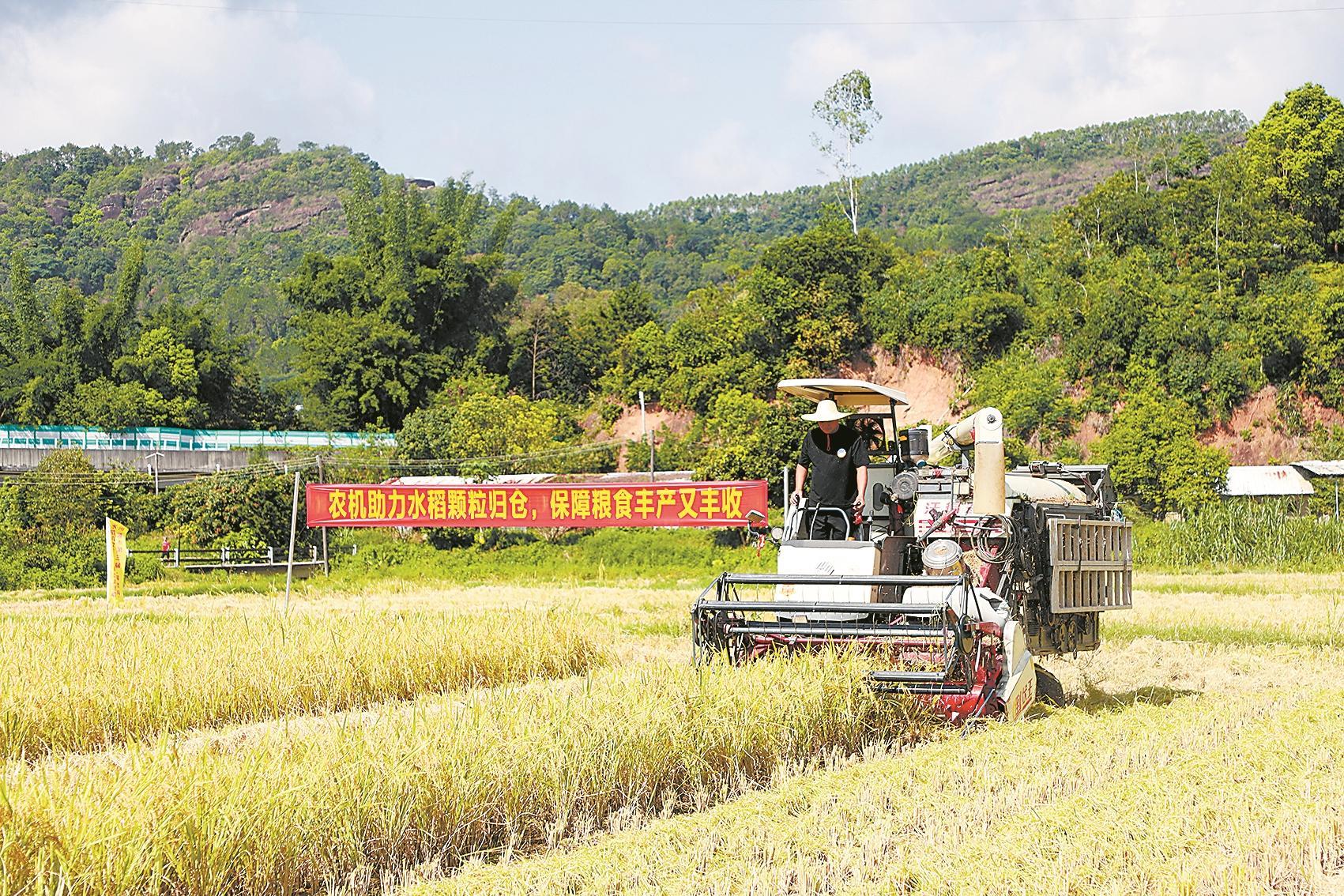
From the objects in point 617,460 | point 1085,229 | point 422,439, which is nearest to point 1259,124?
point 1085,229

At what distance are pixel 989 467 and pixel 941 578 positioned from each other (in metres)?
1.08

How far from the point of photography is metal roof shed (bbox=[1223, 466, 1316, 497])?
35.8 metres

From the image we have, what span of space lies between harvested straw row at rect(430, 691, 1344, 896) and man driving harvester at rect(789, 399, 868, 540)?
8.16ft

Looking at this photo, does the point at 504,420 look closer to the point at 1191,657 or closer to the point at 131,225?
the point at 1191,657

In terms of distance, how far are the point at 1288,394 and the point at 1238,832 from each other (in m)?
37.9

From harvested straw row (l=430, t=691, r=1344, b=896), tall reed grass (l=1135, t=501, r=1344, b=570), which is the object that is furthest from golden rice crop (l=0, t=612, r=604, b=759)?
tall reed grass (l=1135, t=501, r=1344, b=570)

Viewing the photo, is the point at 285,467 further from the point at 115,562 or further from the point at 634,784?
the point at 634,784

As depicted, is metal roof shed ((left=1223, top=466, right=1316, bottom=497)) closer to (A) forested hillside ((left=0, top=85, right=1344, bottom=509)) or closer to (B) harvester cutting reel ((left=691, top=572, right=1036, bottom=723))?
(A) forested hillside ((left=0, top=85, right=1344, bottom=509))

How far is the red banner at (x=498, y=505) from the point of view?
28.8 m

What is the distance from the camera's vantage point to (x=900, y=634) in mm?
8469

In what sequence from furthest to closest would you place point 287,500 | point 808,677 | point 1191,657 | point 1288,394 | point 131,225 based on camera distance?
point 131,225
point 1288,394
point 287,500
point 1191,657
point 808,677

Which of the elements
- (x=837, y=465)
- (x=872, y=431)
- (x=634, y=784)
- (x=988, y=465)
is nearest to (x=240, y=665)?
(x=634, y=784)

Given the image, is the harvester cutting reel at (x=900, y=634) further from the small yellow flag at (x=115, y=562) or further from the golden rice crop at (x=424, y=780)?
the small yellow flag at (x=115, y=562)

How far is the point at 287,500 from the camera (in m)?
34.1
